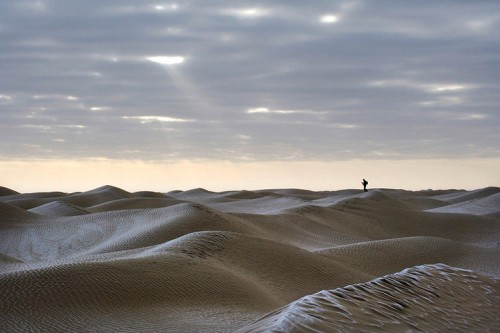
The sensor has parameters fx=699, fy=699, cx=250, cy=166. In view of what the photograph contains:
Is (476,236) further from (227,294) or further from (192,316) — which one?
(192,316)

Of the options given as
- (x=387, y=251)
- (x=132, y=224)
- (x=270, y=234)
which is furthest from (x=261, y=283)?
(x=132, y=224)

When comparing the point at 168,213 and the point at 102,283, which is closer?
the point at 102,283

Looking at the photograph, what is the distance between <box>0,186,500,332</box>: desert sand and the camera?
1.49 m

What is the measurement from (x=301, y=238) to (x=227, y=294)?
6140mm

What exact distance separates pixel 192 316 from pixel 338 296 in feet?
6.96

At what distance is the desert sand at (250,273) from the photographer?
4.90ft

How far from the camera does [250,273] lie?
5434 millimetres

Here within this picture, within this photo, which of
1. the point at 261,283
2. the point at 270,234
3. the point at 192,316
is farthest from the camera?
the point at 270,234

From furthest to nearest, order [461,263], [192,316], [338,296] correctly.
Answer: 1. [461,263]
2. [192,316]
3. [338,296]

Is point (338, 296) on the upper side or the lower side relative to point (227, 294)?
upper

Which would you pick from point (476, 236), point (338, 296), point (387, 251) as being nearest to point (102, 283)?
point (338, 296)

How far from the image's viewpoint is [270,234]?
10117mm

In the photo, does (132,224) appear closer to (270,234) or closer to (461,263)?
(270,234)

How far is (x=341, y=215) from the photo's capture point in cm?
1313
